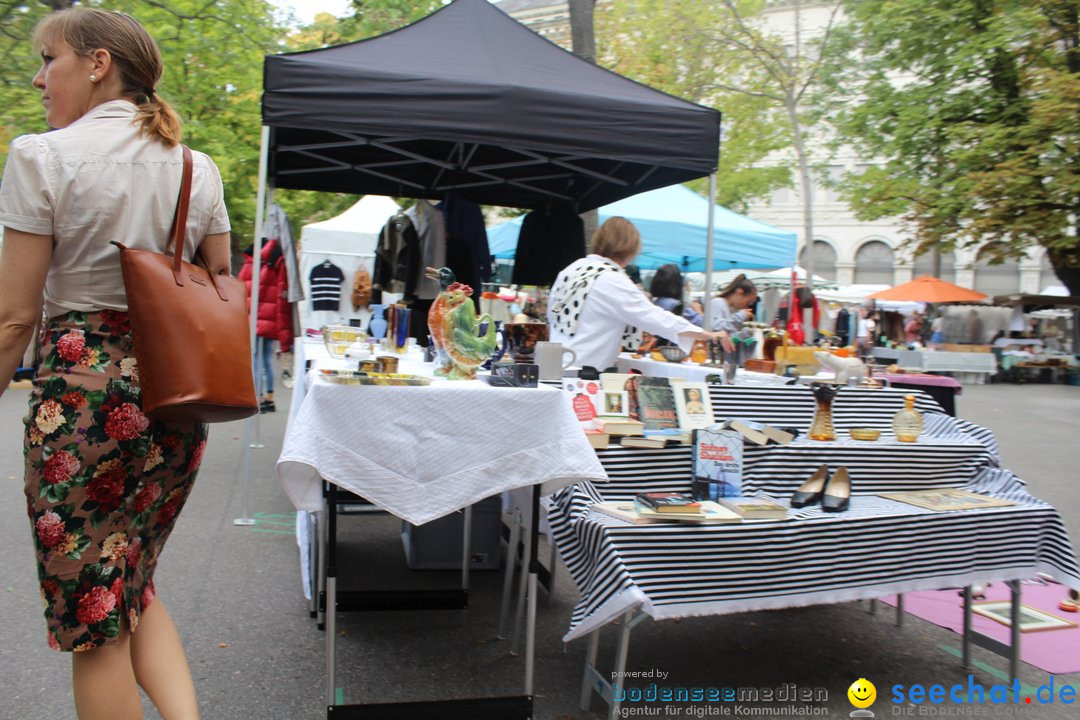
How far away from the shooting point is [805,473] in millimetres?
3541

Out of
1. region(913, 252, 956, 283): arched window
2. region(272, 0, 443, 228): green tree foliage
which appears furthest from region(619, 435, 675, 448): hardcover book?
region(913, 252, 956, 283): arched window

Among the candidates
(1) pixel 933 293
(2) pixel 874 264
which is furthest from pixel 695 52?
(2) pixel 874 264

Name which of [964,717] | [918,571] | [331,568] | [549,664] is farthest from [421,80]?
[964,717]

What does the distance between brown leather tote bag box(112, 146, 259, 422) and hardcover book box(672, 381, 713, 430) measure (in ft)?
6.67

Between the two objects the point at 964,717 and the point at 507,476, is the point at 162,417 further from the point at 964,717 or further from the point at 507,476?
the point at 964,717

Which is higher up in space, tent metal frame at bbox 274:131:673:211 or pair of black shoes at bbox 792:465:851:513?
tent metal frame at bbox 274:131:673:211

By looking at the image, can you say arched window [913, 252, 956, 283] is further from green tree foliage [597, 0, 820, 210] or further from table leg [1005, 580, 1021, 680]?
table leg [1005, 580, 1021, 680]

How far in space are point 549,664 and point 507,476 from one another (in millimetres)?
1108

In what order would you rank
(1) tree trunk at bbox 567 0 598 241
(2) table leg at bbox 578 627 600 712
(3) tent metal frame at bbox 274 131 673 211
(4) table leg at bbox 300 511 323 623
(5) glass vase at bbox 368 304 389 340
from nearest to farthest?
(2) table leg at bbox 578 627 600 712 < (4) table leg at bbox 300 511 323 623 < (5) glass vase at bbox 368 304 389 340 < (3) tent metal frame at bbox 274 131 673 211 < (1) tree trunk at bbox 567 0 598 241

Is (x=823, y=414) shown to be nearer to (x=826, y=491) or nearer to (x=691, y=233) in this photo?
(x=826, y=491)

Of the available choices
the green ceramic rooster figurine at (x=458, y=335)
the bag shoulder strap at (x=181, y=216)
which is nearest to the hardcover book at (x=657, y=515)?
the green ceramic rooster figurine at (x=458, y=335)

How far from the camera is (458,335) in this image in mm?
3033

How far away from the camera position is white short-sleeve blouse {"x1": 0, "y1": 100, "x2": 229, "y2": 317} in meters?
1.75

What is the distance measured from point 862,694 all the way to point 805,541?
0.69m
